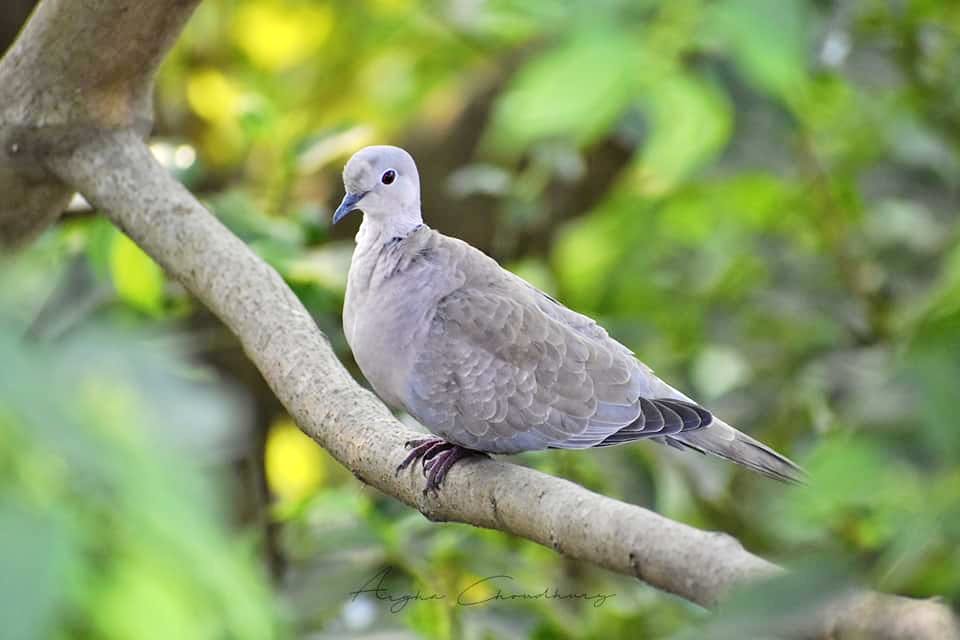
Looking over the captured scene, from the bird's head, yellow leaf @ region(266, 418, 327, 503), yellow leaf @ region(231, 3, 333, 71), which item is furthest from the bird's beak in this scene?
yellow leaf @ region(231, 3, 333, 71)

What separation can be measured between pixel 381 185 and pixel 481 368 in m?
0.26

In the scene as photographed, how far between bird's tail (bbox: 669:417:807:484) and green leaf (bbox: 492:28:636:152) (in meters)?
0.82

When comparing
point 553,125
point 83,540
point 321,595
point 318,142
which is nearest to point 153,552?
point 83,540

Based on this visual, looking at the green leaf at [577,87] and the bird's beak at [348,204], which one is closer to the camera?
the green leaf at [577,87]

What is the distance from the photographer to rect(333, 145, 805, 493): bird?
145 centimetres

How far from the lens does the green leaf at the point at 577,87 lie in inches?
22.2

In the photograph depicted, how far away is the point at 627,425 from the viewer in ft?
4.72

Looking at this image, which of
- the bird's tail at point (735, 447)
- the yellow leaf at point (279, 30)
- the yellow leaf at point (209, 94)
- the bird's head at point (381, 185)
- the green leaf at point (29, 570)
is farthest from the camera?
the yellow leaf at point (279, 30)

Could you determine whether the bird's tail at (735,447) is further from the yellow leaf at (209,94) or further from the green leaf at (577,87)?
the yellow leaf at (209,94)

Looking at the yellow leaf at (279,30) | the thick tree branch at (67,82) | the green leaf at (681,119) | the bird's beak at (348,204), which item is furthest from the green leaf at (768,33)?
Result: the yellow leaf at (279,30)

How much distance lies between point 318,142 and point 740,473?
109 centimetres

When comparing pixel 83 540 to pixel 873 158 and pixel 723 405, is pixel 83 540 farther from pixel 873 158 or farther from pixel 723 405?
pixel 873 158

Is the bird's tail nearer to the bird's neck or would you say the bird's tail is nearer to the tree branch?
the tree branch

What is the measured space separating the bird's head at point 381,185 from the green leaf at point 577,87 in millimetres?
853
